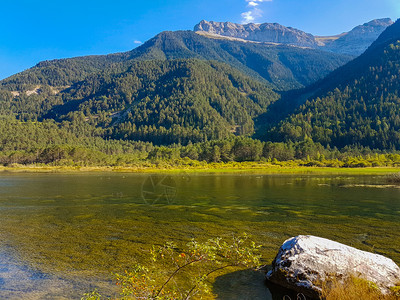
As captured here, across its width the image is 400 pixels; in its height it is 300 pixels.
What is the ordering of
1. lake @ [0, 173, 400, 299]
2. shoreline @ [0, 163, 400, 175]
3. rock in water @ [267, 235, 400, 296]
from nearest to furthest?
rock in water @ [267, 235, 400, 296] < lake @ [0, 173, 400, 299] < shoreline @ [0, 163, 400, 175]

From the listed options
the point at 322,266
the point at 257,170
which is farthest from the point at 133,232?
the point at 257,170

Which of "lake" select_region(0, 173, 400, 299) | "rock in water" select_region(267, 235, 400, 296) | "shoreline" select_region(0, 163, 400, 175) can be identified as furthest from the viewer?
"shoreline" select_region(0, 163, 400, 175)

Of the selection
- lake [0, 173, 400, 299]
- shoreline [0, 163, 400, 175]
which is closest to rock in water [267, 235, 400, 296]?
lake [0, 173, 400, 299]

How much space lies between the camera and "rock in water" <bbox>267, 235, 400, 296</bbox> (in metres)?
11.2

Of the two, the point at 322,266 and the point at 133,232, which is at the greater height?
the point at 322,266

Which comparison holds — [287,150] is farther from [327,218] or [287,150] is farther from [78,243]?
[78,243]

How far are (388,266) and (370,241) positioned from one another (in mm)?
8106

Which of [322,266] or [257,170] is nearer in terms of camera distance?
[322,266]

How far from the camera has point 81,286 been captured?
40.6 feet

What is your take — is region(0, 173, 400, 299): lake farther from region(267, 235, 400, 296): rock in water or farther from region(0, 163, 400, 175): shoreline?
region(0, 163, 400, 175): shoreline

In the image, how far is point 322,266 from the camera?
38.3 feet

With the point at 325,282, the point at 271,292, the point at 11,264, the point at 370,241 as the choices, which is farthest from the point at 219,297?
the point at 370,241

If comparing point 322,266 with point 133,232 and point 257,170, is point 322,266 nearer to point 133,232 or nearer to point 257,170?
point 133,232

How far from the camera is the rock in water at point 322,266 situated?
11.2 meters
